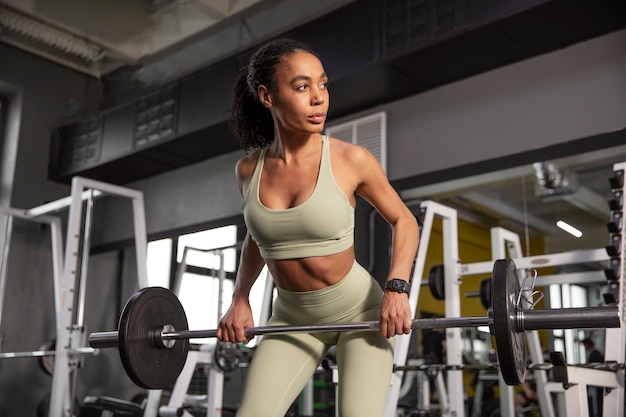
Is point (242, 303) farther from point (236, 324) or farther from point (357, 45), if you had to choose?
point (357, 45)

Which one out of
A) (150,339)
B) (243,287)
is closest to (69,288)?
(150,339)

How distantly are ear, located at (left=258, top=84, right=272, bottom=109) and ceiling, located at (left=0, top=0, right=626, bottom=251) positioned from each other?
2.38 metres

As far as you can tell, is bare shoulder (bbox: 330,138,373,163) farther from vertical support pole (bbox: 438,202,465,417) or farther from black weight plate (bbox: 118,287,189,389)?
vertical support pole (bbox: 438,202,465,417)

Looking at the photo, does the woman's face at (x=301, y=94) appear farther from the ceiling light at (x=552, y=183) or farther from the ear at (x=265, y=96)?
the ceiling light at (x=552, y=183)

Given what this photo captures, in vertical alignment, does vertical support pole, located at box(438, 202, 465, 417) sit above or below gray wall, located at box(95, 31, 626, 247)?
below

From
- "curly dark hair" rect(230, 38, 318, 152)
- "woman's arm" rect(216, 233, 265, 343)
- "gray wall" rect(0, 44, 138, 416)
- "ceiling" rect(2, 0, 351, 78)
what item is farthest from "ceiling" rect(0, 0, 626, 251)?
"woman's arm" rect(216, 233, 265, 343)

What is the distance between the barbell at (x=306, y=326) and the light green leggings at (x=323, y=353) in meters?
0.06

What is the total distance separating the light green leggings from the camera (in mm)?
1534

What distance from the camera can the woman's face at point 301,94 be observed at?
162 centimetres

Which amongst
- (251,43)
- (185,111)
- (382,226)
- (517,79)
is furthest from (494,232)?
(185,111)

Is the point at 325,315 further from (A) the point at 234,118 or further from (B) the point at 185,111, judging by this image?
(B) the point at 185,111

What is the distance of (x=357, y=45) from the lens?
4422mm

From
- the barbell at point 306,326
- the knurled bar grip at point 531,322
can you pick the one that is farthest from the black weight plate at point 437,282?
the knurled bar grip at point 531,322

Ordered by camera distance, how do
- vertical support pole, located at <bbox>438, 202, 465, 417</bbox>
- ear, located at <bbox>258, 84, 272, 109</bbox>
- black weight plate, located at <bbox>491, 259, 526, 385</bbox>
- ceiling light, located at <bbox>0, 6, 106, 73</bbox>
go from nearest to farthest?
black weight plate, located at <bbox>491, 259, 526, 385</bbox>
ear, located at <bbox>258, 84, 272, 109</bbox>
vertical support pole, located at <bbox>438, 202, 465, 417</bbox>
ceiling light, located at <bbox>0, 6, 106, 73</bbox>
